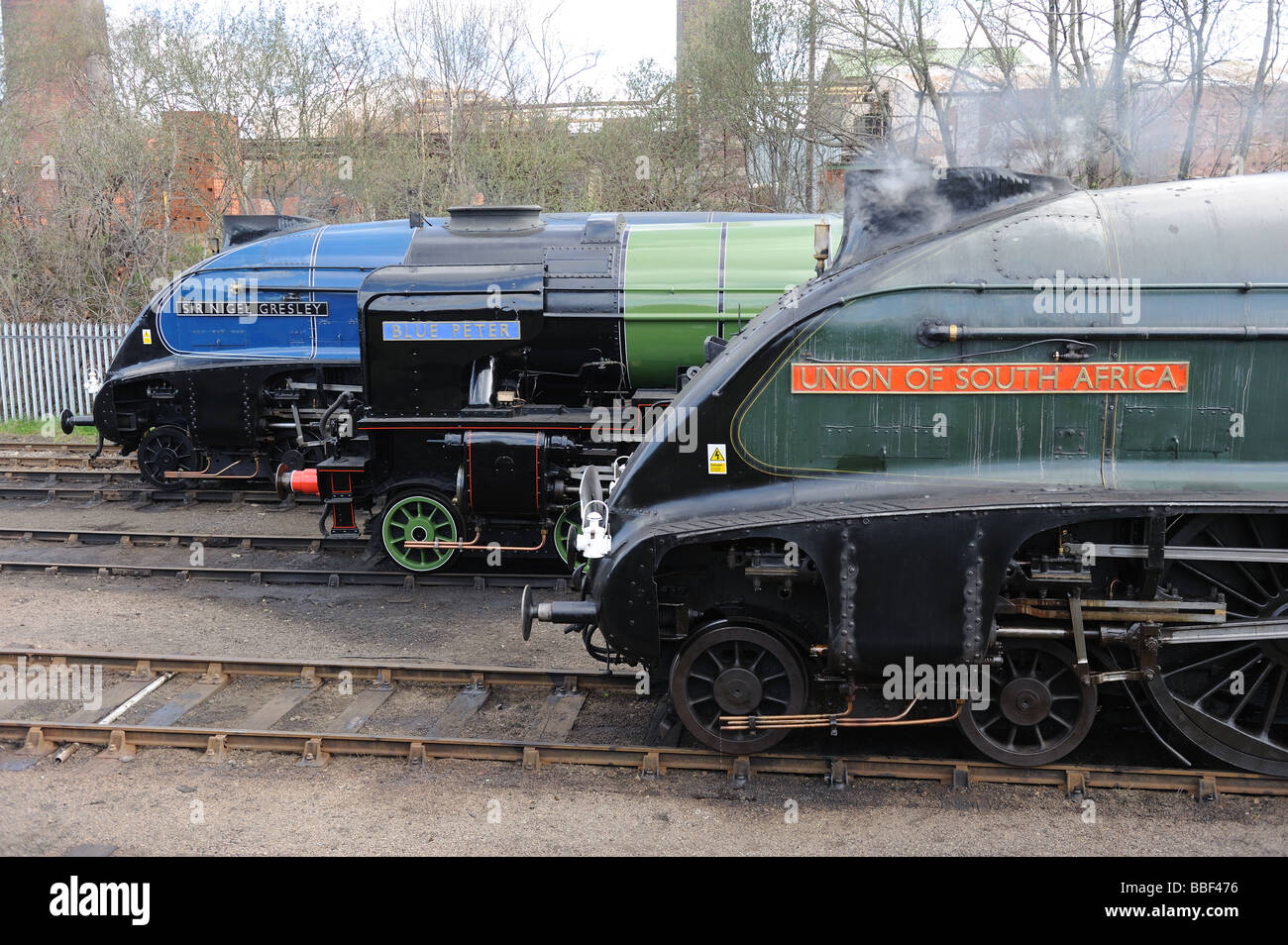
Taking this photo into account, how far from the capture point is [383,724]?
7012 millimetres

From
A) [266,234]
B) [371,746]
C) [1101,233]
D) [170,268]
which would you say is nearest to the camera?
[1101,233]

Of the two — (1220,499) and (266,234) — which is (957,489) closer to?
(1220,499)

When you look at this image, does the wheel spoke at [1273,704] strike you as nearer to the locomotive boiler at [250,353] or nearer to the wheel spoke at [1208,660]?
the wheel spoke at [1208,660]

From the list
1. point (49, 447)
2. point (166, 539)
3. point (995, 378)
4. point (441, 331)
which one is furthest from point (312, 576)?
point (49, 447)

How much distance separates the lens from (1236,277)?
538cm

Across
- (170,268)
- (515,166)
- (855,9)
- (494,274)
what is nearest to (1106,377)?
(494,274)

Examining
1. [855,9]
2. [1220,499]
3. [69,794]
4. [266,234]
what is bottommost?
[69,794]

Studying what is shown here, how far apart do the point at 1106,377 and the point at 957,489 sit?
0.96m

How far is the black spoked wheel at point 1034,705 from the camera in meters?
5.73

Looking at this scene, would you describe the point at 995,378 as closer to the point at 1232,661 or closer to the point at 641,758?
the point at 1232,661

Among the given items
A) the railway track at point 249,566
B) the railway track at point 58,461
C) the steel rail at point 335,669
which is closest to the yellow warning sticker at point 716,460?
the steel rail at point 335,669

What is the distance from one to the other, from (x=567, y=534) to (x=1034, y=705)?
17.8ft

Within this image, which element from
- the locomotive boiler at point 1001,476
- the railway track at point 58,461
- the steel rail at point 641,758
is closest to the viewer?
the locomotive boiler at point 1001,476

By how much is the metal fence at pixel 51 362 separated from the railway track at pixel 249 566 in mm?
8893
